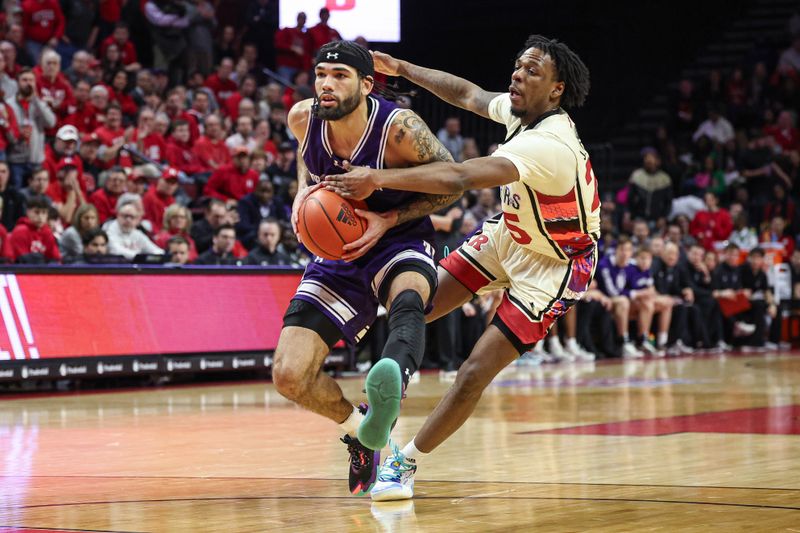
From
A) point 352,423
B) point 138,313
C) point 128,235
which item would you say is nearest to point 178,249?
point 128,235

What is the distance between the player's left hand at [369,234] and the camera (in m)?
5.03

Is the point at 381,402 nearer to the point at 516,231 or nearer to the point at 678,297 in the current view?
the point at 516,231

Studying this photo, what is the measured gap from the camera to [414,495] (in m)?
5.35

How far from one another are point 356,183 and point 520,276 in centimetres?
127

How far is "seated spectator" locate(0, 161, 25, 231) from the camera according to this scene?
12211 millimetres

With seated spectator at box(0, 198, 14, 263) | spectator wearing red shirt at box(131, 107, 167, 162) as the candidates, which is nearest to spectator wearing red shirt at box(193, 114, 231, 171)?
spectator wearing red shirt at box(131, 107, 167, 162)

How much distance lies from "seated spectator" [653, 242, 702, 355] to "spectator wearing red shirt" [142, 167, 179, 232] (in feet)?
25.0

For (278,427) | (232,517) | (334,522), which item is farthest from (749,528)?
(278,427)

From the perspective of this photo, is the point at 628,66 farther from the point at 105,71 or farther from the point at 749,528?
the point at 749,528

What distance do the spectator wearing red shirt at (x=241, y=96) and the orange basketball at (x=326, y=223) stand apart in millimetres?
11931

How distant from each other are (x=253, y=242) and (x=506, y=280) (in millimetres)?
8518

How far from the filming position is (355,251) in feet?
16.5

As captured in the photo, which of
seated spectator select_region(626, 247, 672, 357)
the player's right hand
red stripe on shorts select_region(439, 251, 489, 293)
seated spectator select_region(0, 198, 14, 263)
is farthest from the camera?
seated spectator select_region(626, 247, 672, 357)

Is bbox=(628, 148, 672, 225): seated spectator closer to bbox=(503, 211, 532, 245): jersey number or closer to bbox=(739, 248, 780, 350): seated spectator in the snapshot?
bbox=(739, 248, 780, 350): seated spectator
